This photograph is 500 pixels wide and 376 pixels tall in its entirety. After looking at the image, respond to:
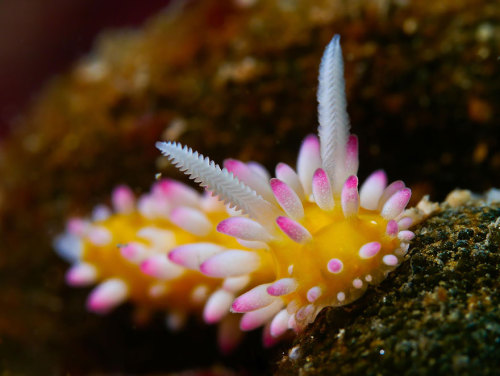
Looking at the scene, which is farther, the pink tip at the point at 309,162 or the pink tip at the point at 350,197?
the pink tip at the point at 309,162

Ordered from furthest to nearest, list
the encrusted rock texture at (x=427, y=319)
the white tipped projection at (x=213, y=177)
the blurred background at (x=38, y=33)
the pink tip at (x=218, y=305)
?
the blurred background at (x=38, y=33) < the pink tip at (x=218, y=305) < the white tipped projection at (x=213, y=177) < the encrusted rock texture at (x=427, y=319)

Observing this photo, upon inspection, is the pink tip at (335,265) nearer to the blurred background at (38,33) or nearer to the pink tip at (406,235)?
the pink tip at (406,235)

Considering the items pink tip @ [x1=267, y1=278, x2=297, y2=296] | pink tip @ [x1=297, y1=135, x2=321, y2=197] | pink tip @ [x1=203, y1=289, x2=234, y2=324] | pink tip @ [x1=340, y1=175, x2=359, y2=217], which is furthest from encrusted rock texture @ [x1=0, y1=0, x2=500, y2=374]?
pink tip @ [x1=340, y1=175, x2=359, y2=217]

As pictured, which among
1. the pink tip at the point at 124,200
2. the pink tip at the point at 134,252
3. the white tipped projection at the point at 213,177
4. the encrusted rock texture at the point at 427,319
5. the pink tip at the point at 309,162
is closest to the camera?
the encrusted rock texture at the point at 427,319

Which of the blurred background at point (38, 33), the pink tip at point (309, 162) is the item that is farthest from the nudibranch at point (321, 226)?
the blurred background at point (38, 33)

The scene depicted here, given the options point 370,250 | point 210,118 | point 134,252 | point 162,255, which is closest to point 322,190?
point 370,250

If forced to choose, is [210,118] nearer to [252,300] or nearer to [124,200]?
[124,200]

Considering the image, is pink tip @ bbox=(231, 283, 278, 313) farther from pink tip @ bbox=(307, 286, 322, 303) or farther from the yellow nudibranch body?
pink tip @ bbox=(307, 286, 322, 303)

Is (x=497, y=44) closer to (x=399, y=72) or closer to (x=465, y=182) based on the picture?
(x=399, y=72)

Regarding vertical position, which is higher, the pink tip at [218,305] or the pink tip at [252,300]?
the pink tip at [218,305]
